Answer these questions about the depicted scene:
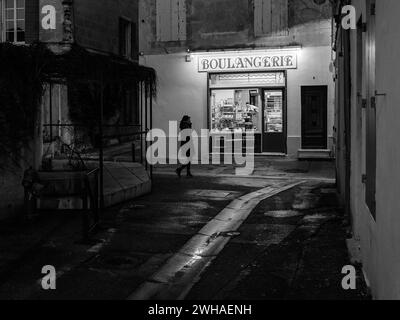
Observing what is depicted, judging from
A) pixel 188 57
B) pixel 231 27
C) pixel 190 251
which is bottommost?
pixel 190 251

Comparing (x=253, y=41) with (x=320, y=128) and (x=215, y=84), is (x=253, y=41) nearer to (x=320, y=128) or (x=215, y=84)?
(x=215, y=84)

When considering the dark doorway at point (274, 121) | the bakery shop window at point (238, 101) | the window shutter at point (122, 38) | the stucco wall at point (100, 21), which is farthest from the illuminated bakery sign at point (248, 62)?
the window shutter at point (122, 38)

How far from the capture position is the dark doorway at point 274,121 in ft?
66.2

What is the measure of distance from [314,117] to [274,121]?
1517 mm

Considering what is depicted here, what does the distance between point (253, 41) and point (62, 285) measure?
595 inches

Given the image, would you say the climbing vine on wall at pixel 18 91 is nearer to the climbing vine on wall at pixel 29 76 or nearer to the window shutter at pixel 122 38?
the climbing vine on wall at pixel 29 76

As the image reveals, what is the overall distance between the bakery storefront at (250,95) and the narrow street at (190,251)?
8.56 meters

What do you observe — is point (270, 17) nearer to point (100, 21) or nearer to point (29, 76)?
point (100, 21)

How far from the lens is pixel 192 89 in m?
20.5

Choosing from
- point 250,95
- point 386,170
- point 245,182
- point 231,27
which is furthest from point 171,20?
point 386,170
